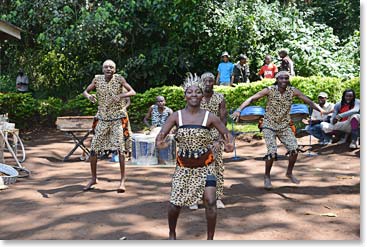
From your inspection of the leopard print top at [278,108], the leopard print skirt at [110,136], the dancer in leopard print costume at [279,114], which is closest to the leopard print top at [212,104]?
the dancer in leopard print costume at [279,114]

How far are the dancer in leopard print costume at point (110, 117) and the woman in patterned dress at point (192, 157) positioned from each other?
224 centimetres

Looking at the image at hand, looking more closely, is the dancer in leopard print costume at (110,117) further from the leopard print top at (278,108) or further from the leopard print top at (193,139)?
the leopard print top at (193,139)

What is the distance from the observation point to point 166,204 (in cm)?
584

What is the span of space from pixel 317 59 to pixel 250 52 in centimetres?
205

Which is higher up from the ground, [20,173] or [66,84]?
[66,84]

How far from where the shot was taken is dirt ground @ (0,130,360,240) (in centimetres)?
476

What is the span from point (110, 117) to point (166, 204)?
1.44 metres

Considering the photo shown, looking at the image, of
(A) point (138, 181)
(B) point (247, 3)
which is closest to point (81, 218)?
(A) point (138, 181)

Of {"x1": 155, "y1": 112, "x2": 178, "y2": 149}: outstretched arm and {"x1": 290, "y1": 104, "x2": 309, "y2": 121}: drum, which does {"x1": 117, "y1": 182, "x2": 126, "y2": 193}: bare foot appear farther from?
{"x1": 290, "y1": 104, "x2": 309, "y2": 121}: drum

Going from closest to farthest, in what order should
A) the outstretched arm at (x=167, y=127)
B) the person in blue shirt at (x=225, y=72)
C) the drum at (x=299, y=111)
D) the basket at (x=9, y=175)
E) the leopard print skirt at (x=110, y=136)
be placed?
1. the outstretched arm at (x=167, y=127)
2. the leopard print skirt at (x=110, y=136)
3. the basket at (x=9, y=175)
4. the drum at (x=299, y=111)
5. the person in blue shirt at (x=225, y=72)

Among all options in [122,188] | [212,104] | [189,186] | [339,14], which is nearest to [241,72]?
[339,14]

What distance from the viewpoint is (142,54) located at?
15.6m

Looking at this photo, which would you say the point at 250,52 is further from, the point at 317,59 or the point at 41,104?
the point at 41,104

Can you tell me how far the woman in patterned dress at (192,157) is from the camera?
4211 mm
